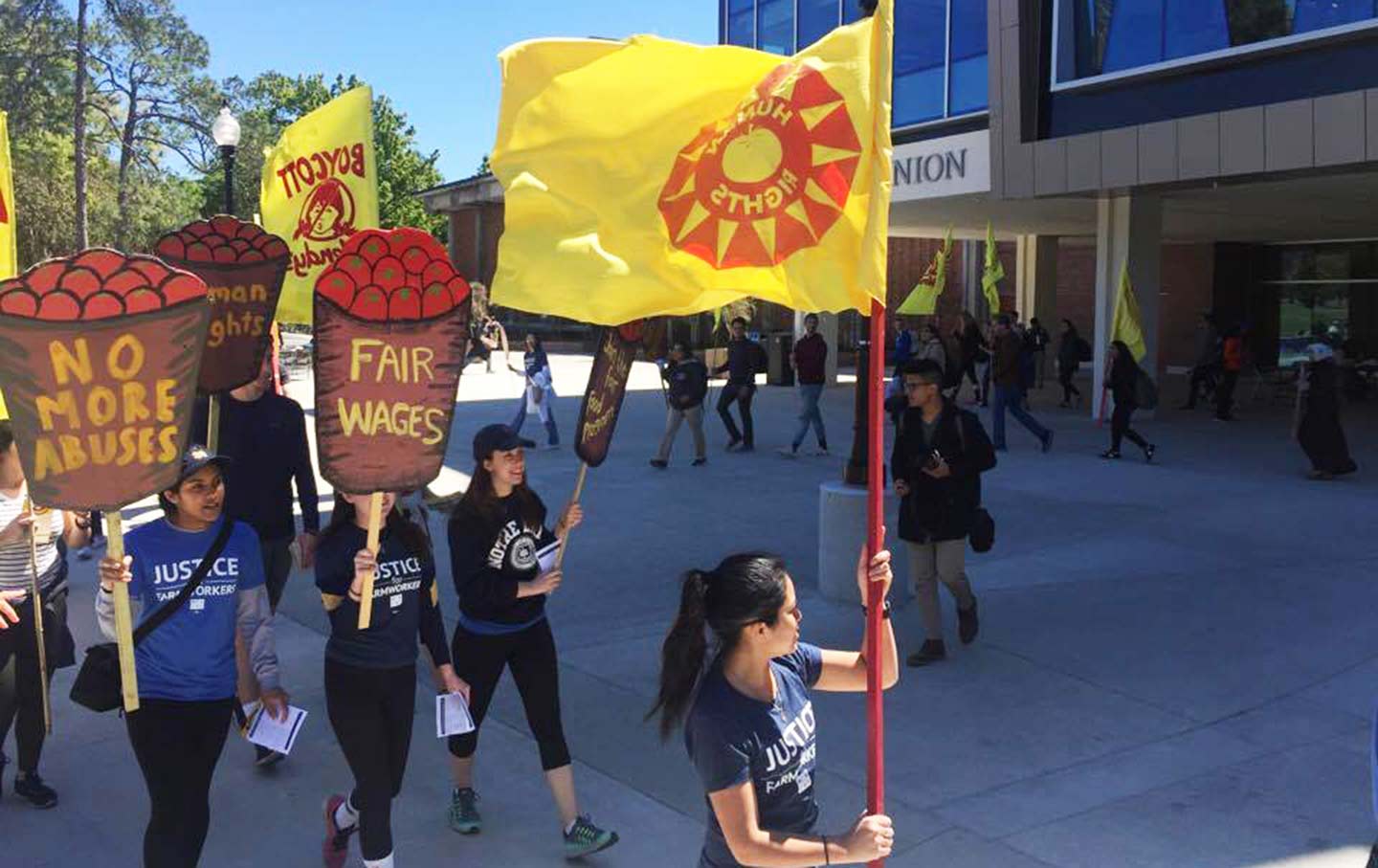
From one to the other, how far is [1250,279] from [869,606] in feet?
98.6

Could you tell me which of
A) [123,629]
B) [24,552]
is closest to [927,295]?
[24,552]

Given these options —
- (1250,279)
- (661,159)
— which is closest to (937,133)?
(1250,279)

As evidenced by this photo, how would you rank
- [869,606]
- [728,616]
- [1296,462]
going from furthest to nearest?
[1296,462]
[869,606]
[728,616]

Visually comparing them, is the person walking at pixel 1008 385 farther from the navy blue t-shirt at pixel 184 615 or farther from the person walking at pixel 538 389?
the navy blue t-shirt at pixel 184 615

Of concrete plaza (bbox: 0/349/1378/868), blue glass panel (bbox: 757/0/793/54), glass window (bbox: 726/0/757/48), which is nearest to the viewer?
concrete plaza (bbox: 0/349/1378/868)

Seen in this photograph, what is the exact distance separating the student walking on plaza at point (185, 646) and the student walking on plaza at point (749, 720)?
1.71 meters

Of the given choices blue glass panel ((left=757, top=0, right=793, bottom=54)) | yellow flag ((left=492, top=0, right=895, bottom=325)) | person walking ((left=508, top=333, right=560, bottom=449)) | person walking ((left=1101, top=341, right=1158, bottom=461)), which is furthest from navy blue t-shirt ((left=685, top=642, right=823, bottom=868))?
blue glass panel ((left=757, top=0, right=793, bottom=54))

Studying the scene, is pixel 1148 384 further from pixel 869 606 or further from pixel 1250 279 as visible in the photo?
pixel 1250 279

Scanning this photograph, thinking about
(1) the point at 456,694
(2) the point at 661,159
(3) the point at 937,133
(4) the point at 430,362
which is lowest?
(1) the point at 456,694

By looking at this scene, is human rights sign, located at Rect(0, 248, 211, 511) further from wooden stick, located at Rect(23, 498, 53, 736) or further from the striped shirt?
the striped shirt

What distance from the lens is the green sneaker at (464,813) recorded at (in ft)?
15.5

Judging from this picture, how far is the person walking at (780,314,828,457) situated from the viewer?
14.8m

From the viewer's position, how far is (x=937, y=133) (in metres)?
19.4

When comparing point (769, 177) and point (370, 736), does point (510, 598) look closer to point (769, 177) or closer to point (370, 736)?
point (370, 736)
